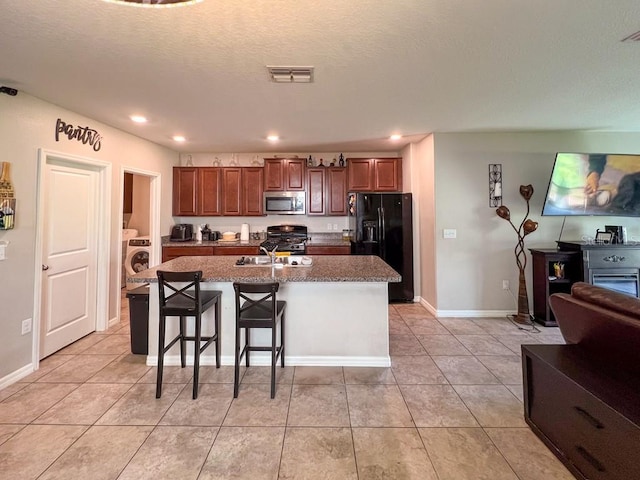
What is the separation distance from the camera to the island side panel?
110 inches

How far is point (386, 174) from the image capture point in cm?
521

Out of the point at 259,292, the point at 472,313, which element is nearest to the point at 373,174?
the point at 472,313

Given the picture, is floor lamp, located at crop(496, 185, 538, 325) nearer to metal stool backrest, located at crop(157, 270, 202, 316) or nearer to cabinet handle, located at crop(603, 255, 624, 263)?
cabinet handle, located at crop(603, 255, 624, 263)

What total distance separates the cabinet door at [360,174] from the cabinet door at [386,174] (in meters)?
0.09

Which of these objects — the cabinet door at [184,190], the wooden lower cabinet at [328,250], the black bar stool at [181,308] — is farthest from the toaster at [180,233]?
the black bar stool at [181,308]

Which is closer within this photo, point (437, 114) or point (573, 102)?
point (573, 102)

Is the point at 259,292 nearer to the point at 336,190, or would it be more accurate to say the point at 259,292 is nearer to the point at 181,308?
the point at 181,308

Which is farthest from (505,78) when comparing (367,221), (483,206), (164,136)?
(164,136)

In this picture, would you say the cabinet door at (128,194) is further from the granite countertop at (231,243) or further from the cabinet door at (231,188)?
the cabinet door at (231,188)

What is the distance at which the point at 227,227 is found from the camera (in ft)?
18.3

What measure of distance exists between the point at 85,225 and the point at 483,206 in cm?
505

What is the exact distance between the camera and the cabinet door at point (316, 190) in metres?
5.24

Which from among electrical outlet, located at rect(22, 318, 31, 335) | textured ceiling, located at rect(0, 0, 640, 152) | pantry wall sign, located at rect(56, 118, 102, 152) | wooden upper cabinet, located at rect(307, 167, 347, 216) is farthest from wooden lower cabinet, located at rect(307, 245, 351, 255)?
electrical outlet, located at rect(22, 318, 31, 335)

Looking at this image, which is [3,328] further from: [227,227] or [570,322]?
[570,322]
